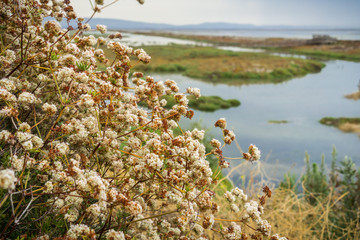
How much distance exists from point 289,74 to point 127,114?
23010 mm

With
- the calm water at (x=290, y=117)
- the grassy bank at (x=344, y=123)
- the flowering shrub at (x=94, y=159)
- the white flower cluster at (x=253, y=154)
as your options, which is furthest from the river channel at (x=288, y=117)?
the flowering shrub at (x=94, y=159)

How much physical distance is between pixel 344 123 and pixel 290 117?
90.4 inches

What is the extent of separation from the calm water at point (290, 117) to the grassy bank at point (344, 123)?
14.3 inches

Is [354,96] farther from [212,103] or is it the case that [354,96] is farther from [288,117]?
[212,103]

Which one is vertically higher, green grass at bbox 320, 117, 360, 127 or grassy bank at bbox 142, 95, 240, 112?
grassy bank at bbox 142, 95, 240, 112

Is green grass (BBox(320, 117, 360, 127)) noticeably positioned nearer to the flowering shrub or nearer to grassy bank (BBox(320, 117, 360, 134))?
grassy bank (BBox(320, 117, 360, 134))

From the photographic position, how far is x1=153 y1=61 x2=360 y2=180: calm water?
9.90 meters

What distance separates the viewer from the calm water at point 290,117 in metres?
9.90

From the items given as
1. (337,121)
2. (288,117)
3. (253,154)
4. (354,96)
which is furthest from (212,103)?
(253,154)

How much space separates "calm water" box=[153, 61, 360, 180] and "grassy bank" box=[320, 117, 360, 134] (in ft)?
1.19

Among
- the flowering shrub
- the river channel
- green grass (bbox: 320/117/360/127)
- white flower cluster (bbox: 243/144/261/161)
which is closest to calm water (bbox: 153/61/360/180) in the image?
→ the river channel

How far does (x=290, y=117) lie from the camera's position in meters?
13.6

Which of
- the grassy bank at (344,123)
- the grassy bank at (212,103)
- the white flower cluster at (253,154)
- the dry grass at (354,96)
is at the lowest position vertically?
the grassy bank at (344,123)

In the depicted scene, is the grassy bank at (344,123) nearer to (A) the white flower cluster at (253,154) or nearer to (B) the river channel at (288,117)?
(B) the river channel at (288,117)
